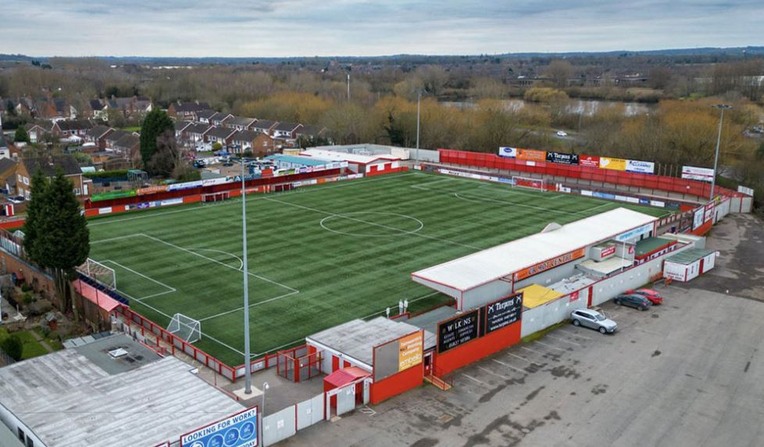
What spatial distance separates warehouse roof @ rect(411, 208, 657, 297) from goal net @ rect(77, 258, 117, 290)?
18007 mm

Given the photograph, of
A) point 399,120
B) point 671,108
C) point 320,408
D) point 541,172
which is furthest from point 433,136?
point 320,408

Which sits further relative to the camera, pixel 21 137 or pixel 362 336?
pixel 21 137

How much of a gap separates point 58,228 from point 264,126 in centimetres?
8843

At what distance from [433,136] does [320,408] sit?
83097mm

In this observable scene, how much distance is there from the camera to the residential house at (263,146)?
10381 cm

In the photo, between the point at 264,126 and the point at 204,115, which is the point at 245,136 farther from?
the point at 204,115

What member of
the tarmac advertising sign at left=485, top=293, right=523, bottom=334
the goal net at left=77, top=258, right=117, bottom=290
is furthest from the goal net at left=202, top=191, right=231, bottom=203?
the tarmac advertising sign at left=485, top=293, right=523, bottom=334

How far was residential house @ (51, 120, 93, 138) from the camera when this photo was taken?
116m

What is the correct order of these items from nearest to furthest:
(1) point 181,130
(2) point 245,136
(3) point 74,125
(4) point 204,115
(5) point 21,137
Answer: (2) point 245,136 → (5) point 21,137 → (1) point 181,130 → (3) point 74,125 → (4) point 204,115

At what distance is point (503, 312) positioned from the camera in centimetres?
3089

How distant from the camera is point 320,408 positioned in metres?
24.4

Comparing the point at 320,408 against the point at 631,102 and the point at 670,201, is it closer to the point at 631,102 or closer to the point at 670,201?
the point at 670,201

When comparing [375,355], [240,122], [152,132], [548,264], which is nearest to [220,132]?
[240,122]

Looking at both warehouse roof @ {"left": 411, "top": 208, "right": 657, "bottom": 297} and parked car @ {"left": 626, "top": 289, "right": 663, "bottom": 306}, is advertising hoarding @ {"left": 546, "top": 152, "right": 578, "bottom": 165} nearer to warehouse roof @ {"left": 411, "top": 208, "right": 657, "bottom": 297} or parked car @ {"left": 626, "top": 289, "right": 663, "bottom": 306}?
warehouse roof @ {"left": 411, "top": 208, "right": 657, "bottom": 297}
